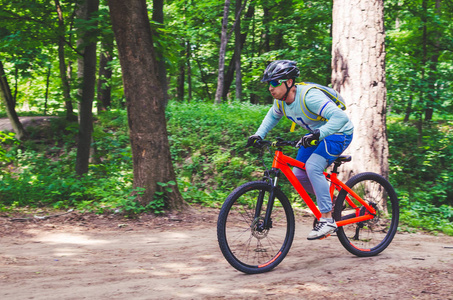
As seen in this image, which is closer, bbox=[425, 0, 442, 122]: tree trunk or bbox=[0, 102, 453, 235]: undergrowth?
bbox=[0, 102, 453, 235]: undergrowth

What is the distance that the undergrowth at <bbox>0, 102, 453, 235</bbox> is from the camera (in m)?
7.45

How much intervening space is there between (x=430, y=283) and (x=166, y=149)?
4.54m

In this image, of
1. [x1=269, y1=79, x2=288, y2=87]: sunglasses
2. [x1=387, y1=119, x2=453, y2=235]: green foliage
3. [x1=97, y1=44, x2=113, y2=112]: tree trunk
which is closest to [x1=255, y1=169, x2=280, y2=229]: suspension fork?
[x1=269, y1=79, x2=288, y2=87]: sunglasses

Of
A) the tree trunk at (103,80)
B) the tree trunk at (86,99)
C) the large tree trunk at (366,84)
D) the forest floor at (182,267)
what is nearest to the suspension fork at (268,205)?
A: the forest floor at (182,267)

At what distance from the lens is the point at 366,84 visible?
6.80m

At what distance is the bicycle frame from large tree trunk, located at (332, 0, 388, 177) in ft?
7.42

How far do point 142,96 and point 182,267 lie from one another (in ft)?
11.0

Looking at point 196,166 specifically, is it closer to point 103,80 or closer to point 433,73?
point 433,73

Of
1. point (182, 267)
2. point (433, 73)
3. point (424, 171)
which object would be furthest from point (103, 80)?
point (182, 267)

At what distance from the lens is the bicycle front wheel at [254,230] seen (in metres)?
3.72

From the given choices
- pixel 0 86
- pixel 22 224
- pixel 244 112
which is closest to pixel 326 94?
pixel 22 224

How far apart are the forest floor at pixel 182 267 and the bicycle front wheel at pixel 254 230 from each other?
18 cm

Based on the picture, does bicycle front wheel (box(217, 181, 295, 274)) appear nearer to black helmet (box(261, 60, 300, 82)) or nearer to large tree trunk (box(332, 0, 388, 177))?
black helmet (box(261, 60, 300, 82))

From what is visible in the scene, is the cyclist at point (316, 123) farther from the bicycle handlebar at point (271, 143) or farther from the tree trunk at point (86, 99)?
the tree trunk at point (86, 99)
